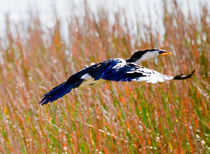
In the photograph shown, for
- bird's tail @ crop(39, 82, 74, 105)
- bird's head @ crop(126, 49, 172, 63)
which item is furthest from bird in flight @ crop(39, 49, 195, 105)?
bird's head @ crop(126, 49, 172, 63)

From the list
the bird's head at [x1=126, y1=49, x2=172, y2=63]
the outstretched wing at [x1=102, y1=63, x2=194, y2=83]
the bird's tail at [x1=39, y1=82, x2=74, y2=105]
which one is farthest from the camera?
the bird's head at [x1=126, y1=49, x2=172, y2=63]

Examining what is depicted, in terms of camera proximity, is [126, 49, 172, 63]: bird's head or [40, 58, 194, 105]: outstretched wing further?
[126, 49, 172, 63]: bird's head

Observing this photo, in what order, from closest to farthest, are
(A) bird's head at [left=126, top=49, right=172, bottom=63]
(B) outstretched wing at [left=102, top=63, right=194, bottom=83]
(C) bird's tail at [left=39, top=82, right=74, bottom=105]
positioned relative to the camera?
(B) outstretched wing at [left=102, top=63, right=194, bottom=83], (C) bird's tail at [left=39, top=82, right=74, bottom=105], (A) bird's head at [left=126, top=49, right=172, bottom=63]

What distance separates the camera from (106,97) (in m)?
2.20

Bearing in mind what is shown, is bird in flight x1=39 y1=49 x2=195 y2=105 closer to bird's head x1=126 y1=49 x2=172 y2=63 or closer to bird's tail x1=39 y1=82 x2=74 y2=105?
bird's tail x1=39 y1=82 x2=74 y2=105

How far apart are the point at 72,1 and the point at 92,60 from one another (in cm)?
94

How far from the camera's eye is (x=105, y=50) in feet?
11.9

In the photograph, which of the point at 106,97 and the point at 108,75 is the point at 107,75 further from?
the point at 106,97

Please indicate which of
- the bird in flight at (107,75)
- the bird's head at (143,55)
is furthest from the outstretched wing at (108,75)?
the bird's head at (143,55)

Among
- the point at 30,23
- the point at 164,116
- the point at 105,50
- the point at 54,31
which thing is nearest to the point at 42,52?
the point at 54,31

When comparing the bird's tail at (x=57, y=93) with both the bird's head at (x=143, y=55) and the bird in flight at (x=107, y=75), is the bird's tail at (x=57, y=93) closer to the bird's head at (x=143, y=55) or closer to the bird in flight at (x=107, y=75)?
the bird in flight at (x=107, y=75)

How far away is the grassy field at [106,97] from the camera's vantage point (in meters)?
2.23

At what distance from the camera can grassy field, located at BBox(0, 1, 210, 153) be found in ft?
7.32

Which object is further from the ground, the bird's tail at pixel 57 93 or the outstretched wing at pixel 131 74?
the outstretched wing at pixel 131 74
